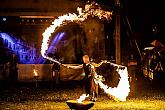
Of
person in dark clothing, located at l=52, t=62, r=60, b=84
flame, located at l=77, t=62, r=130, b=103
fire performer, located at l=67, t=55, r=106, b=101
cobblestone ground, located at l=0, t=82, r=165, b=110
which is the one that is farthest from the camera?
person in dark clothing, located at l=52, t=62, r=60, b=84

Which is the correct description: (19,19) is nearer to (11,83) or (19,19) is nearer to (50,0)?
(50,0)

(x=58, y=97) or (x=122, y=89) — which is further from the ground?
(x=122, y=89)

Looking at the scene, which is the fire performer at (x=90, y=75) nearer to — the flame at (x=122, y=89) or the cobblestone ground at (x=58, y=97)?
the cobblestone ground at (x=58, y=97)

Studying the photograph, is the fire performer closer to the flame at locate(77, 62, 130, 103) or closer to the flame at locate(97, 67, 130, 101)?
the flame at locate(77, 62, 130, 103)

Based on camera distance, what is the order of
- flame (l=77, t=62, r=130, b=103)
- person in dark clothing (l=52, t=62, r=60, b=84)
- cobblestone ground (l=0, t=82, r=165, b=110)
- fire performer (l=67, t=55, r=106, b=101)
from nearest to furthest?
cobblestone ground (l=0, t=82, r=165, b=110)
fire performer (l=67, t=55, r=106, b=101)
flame (l=77, t=62, r=130, b=103)
person in dark clothing (l=52, t=62, r=60, b=84)

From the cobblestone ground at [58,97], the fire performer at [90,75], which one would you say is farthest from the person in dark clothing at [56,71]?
the fire performer at [90,75]

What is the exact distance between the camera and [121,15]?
77.3 feet

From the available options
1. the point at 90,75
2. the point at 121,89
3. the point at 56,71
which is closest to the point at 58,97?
the point at 90,75

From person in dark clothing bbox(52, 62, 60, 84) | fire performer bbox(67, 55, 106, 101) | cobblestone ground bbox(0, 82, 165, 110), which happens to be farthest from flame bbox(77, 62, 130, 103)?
person in dark clothing bbox(52, 62, 60, 84)

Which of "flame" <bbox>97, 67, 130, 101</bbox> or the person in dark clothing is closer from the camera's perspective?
"flame" <bbox>97, 67, 130, 101</bbox>

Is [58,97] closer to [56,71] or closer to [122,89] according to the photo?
[122,89]

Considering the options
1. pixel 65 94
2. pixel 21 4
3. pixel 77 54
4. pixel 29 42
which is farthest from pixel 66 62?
pixel 65 94

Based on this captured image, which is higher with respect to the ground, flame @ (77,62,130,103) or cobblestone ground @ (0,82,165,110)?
flame @ (77,62,130,103)

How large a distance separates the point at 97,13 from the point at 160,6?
200 inches
